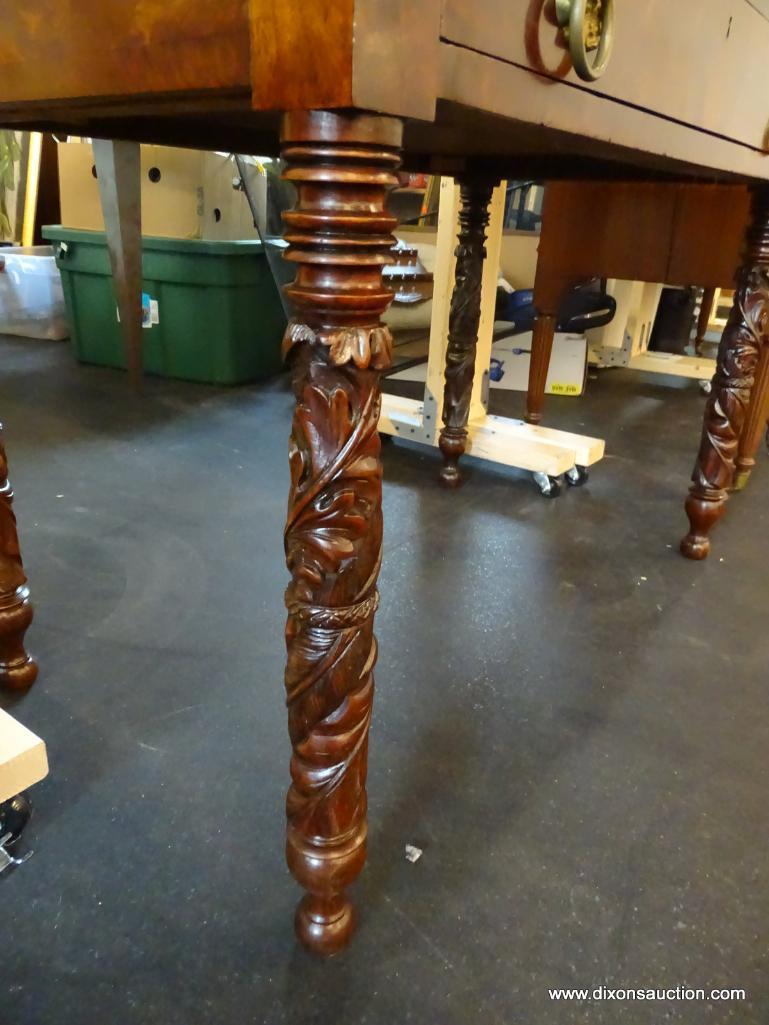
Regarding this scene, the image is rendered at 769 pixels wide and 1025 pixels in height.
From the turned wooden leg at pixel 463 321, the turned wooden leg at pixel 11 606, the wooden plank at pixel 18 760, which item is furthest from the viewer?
the turned wooden leg at pixel 463 321

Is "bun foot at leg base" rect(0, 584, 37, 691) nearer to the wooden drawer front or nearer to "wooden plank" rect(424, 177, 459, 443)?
the wooden drawer front

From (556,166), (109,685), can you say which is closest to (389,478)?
(556,166)

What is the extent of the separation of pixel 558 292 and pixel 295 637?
1.44m

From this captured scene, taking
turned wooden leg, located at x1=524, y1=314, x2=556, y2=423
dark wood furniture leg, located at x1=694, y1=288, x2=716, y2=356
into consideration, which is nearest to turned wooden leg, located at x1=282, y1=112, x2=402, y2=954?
turned wooden leg, located at x1=524, y1=314, x2=556, y2=423

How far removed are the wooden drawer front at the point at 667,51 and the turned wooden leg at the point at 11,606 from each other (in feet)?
2.00

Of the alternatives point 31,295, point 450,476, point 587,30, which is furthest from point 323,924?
point 31,295

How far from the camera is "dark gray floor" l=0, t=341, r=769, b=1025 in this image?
1.98 ft

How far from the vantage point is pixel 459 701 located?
0.93 meters

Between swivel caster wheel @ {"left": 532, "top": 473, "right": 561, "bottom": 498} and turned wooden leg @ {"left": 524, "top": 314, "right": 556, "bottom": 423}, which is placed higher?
turned wooden leg @ {"left": 524, "top": 314, "right": 556, "bottom": 423}

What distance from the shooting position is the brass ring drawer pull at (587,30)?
503mm

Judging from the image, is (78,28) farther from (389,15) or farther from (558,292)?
(558,292)

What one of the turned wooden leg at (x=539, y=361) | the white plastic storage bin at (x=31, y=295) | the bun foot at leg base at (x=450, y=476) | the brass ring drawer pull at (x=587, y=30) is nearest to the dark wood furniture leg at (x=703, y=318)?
the turned wooden leg at (x=539, y=361)

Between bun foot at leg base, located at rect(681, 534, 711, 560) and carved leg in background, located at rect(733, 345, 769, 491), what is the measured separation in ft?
1.21

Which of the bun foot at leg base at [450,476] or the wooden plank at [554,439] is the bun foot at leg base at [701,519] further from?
the bun foot at leg base at [450,476]
